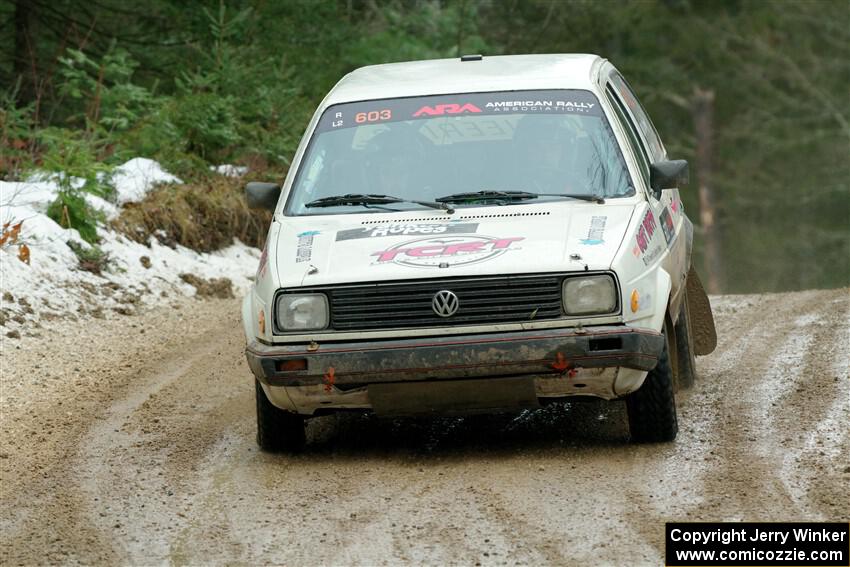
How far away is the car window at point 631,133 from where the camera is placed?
740 cm

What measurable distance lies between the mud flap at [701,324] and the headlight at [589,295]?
266 centimetres

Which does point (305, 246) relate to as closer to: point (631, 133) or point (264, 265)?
point (264, 265)

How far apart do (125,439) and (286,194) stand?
1.58 meters

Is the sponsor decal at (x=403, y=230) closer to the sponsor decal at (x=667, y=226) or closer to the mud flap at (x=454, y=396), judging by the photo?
the mud flap at (x=454, y=396)

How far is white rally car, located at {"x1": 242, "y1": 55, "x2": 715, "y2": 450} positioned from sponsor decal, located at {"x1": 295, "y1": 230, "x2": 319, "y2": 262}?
0.5 inches

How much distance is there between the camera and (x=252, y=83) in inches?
605

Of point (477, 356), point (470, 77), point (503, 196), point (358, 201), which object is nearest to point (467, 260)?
point (477, 356)

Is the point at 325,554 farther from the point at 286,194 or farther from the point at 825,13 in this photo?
the point at 825,13

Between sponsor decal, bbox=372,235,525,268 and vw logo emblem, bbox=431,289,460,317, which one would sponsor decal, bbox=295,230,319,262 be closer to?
sponsor decal, bbox=372,235,525,268

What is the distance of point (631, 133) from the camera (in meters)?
7.70

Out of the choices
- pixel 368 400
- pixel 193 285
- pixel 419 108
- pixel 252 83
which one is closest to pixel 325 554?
pixel 368 400

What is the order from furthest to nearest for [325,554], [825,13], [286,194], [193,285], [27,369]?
[825,13] → [193,285] → [27,369] → [286,194] → [325,554]

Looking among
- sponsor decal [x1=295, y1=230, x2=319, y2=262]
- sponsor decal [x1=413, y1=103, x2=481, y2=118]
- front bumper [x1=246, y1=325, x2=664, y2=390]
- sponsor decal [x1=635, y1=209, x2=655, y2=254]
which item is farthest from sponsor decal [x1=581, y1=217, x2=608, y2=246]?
sponsor decal [x1=295, y1=230, x2=319, y2=262]

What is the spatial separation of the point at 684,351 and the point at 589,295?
6.45 ft
